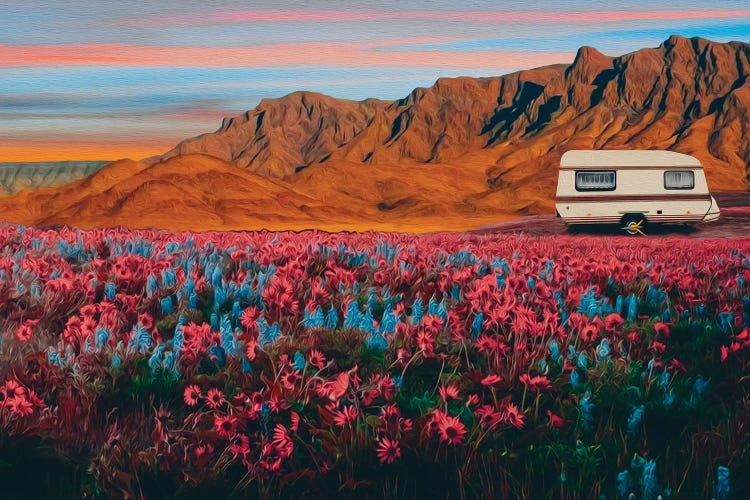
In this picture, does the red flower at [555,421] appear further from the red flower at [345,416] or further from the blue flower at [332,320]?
the blue flower at [332,320]

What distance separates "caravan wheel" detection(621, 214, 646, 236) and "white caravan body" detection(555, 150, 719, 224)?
0.04m

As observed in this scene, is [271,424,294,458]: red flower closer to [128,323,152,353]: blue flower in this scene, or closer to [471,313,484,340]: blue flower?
[128,323,152,353]: blue flower

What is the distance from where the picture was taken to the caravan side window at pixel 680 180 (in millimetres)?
31484

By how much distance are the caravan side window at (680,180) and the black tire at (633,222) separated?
152 cm

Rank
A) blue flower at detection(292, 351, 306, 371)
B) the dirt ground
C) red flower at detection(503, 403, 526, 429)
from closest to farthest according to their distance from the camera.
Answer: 1. red flower at detection(503, 403, 526, 429)
2. blue flower at detection(292, 351, 306, 371)
3. the dirt ground

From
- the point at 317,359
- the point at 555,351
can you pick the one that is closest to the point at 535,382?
the point at 555,351

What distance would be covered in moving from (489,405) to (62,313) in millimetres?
3074

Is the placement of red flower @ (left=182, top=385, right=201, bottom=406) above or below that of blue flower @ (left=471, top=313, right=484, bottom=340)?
below

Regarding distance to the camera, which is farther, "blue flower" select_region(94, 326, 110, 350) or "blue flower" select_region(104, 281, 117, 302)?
"blue flower" select_region(104, 281, 117, 302)

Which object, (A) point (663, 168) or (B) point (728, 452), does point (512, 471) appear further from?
(A) point (663, 168)

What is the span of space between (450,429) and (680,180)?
30.4 metres

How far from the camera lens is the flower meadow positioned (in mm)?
3334

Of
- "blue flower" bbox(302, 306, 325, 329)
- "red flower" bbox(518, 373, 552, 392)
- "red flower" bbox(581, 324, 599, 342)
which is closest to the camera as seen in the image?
"red flower" bbox(518, 373, 552, 392)

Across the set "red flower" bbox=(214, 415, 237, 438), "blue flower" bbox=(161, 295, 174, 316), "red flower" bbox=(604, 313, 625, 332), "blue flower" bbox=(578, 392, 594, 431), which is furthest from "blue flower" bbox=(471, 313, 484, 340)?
"blue flower" bbox=(161, 295, 174, 316)
